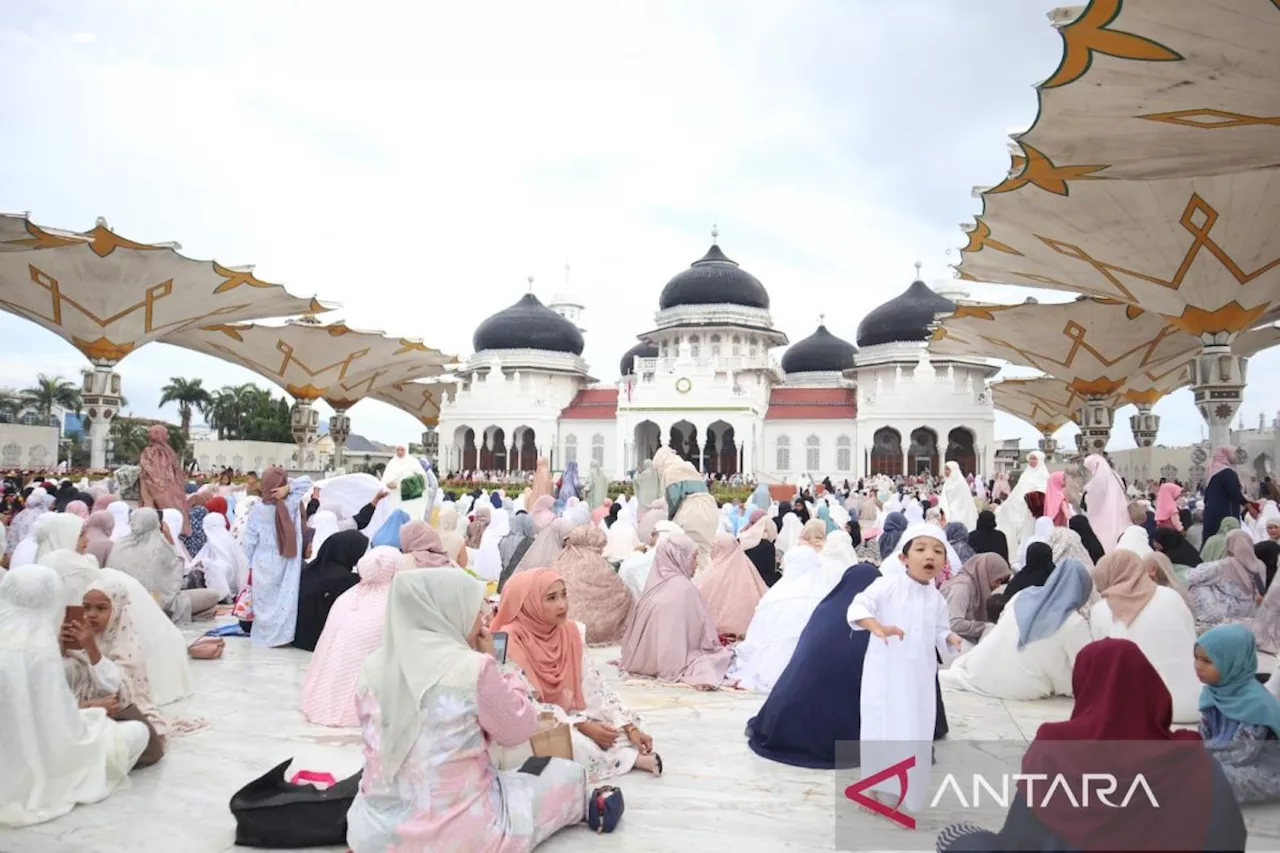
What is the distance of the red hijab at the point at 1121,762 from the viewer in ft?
6.09

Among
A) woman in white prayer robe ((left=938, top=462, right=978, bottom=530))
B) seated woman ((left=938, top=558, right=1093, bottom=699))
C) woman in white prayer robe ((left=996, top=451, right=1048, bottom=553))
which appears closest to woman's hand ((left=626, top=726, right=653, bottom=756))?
seated woman ((left=938, top=558, right=1093, bottom=699))

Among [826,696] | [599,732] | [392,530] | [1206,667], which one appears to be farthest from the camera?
[392,530]

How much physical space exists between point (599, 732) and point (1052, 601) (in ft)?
9.82

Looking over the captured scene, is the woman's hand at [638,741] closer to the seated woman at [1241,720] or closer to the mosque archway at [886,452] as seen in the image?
the seated woman at [1241,720]

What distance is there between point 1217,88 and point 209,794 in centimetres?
806

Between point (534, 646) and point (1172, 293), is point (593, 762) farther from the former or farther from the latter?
point (1172, 293)

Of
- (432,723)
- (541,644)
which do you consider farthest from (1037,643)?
(432,723)

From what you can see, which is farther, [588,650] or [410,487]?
[410,487]

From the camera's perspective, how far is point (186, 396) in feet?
150

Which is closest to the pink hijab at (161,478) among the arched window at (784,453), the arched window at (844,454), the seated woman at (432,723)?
the seated woman at (432,723)

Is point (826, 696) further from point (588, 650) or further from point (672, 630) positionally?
point (672, 630)

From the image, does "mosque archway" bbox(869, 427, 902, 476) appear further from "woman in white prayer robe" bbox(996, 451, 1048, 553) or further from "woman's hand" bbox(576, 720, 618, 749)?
"woman's hand" bbox(576, 720, 618, 749)

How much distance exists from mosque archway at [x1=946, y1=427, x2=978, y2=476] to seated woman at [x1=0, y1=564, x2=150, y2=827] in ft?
99.3

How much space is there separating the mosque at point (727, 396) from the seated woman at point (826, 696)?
2660 centimetres
